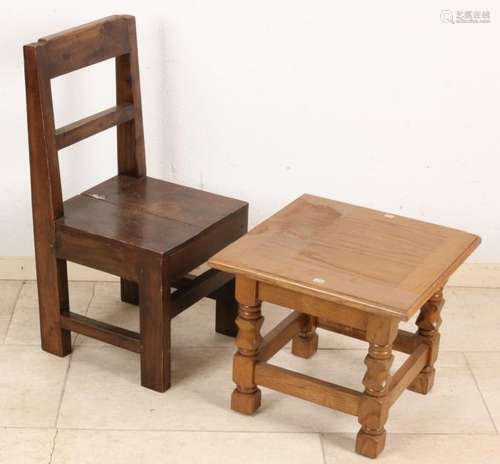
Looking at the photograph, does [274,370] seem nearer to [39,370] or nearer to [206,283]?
[206,283]

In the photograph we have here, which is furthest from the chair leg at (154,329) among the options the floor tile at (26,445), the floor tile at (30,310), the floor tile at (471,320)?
the floor tile at (471,320)

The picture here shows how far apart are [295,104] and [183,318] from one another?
2.40ft

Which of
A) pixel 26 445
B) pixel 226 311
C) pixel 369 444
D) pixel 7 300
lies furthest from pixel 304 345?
pixel 7 300


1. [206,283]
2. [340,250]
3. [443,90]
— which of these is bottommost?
[206,283]

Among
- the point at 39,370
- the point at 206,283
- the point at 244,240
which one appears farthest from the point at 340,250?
the point at 39,370

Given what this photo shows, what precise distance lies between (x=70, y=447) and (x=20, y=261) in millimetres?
967

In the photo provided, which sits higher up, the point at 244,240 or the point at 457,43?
the point at 457,43

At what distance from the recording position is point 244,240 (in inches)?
107

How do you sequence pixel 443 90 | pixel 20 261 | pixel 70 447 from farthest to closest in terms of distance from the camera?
pixel 20 261, pixel 443 90, pixel 70 447

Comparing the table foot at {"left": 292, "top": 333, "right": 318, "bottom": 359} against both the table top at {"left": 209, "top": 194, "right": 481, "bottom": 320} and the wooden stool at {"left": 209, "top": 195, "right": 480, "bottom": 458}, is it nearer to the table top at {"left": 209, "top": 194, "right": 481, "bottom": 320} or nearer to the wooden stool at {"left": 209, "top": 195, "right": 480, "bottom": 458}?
the wooden stool at {"left": 209, "top": 195, "right": 480, "bottom": 458}

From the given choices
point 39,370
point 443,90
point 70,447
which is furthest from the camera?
point 443,90

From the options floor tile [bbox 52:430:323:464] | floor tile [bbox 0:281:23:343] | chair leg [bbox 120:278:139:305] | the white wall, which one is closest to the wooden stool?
floor tile [bbox 52:430:323:464]

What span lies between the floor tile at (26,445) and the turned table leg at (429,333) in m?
0.98

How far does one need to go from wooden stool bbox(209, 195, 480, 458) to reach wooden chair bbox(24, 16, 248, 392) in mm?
192
